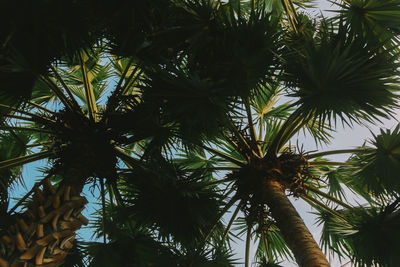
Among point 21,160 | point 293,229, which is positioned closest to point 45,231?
point 21,160

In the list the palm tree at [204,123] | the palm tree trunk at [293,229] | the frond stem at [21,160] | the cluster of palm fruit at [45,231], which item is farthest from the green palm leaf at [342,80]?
the frond stem at [21,160]

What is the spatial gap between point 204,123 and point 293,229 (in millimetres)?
1623

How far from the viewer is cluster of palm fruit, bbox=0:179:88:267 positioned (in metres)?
2.42

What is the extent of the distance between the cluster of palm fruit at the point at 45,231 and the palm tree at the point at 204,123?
0.01 m

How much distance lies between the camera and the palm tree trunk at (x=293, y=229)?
3.13 metres

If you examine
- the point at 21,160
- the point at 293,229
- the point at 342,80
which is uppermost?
the point at 342,80

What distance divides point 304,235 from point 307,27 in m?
3.02

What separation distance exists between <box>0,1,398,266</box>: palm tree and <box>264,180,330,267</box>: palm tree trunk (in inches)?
0.5

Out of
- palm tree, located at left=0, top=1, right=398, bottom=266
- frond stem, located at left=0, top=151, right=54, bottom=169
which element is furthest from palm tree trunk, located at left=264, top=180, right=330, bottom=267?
frond stem, located at left=0, top=151, right=54, bottom=169

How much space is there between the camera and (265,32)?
368 centimetres

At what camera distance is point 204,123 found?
3707 millimetres

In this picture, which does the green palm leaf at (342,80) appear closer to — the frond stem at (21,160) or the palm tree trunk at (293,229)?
the palm tree trunk at (293,229)

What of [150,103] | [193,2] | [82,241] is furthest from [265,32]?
[82,241]

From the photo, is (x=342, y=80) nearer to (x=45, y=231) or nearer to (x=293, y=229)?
(x=293, y=229)
